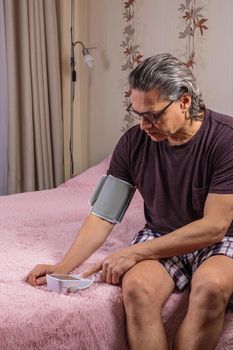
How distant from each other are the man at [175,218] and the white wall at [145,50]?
118 cm

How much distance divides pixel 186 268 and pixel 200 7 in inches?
66.8

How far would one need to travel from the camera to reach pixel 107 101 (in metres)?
3.12

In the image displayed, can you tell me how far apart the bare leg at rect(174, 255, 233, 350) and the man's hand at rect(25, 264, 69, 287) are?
0.43 m

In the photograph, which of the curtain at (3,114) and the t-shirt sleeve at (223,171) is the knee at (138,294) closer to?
the t-shirt sleeve at (223,171)

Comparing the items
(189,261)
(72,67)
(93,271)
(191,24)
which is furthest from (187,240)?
(72,67)

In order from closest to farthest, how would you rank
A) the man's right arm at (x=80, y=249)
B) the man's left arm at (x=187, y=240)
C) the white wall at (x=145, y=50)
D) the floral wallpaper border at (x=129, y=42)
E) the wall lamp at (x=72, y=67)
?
the man's left arm at (x=187, y=240) → the man's right arm at (x=80, y=249) → the white wall at (x=145, y=50) → the floral wallpaper border at (x=129, y=42) → the wall lamp at (x=72, y=67)

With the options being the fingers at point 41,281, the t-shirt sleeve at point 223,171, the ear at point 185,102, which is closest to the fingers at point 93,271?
the fingers at point 41,281

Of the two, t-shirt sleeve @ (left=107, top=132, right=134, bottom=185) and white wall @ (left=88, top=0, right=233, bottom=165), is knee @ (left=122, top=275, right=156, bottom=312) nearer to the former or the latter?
t-shirt sleeve @ (left=107, top=132, right=134, bottom=185)

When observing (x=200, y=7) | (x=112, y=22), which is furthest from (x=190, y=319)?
(x=112, y=22)

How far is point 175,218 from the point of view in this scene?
140 cm

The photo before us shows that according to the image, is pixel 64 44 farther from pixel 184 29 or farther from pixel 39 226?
pixel 39 226

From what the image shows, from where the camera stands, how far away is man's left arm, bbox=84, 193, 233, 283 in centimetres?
123

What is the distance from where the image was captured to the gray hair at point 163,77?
4.06 ft

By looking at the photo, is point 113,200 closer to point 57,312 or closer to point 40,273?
point 40,273
